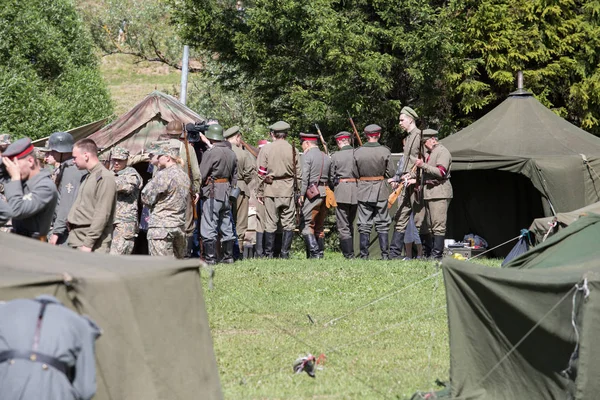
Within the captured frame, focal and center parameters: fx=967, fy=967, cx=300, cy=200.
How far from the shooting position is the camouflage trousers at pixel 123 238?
1006 centimetres

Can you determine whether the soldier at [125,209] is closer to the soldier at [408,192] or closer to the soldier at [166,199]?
the soldier at [166,199]

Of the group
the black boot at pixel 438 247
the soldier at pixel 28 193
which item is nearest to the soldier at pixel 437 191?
the black boot at pixel 438 247

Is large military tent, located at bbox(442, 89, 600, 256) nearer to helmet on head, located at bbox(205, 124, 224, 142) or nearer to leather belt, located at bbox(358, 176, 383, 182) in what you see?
leather belt, located at bbox(358, 176, 383, 182)

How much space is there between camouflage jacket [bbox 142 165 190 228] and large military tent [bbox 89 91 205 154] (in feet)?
12.7

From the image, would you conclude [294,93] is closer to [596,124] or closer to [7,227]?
[596,124]

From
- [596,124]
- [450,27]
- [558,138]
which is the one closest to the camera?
[558,138]

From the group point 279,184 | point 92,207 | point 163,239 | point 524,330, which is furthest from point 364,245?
point 524,330

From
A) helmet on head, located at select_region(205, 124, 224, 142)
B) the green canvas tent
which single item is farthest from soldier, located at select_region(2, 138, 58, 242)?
helmet on head, located at select_region(205, 124, 224, 142)

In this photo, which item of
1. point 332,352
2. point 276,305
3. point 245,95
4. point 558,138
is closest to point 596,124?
point 558,138

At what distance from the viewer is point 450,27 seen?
18203 millimetres

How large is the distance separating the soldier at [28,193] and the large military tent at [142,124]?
6202 mm

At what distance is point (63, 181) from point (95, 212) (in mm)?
1611

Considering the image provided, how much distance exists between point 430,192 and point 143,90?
30.5 meters

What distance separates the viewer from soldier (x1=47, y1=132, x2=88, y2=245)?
31.5ft
